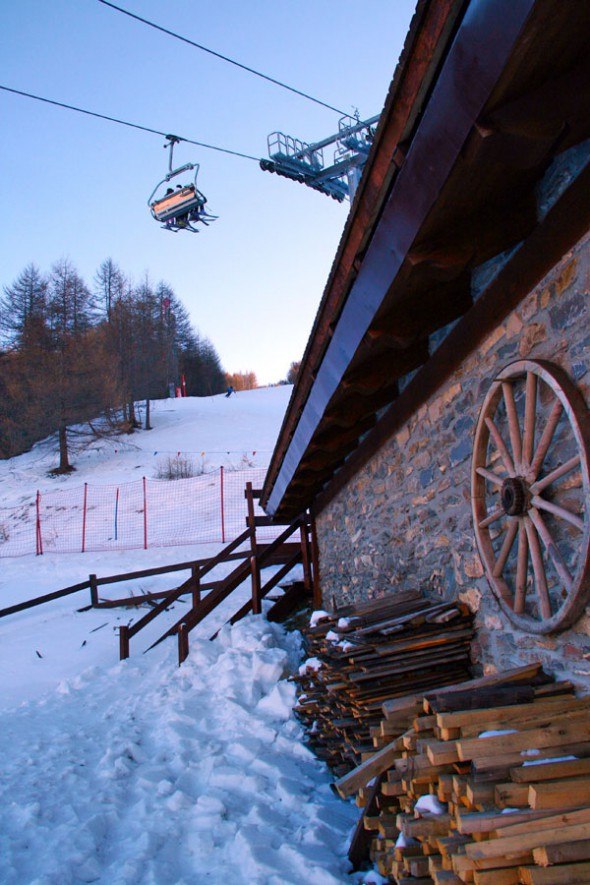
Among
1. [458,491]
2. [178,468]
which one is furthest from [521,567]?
[178,468]

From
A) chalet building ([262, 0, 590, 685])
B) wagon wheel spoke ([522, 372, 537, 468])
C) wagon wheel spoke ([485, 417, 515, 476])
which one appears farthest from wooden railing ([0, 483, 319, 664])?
wagon wheel spoke ([522, 372, 537, 468])

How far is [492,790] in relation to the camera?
6.66 feet

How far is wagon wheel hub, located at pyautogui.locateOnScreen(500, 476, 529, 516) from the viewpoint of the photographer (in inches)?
108

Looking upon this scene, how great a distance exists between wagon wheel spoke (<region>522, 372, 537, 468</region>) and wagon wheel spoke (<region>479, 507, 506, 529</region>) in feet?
1.17

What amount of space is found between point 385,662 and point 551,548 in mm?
1545

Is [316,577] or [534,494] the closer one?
[534,494]

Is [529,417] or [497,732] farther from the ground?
[529,417]

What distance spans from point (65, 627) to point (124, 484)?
40.9 feet

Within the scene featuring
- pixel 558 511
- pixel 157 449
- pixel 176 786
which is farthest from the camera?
pixel 157 449

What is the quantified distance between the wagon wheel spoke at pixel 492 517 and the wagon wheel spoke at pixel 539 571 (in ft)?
0.88

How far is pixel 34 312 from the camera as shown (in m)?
34.3

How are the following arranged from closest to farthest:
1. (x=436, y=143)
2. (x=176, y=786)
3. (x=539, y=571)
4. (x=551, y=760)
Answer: (x=436, y=143), (x=551, y=760), (x=539, y=571), (x=176, y=786)

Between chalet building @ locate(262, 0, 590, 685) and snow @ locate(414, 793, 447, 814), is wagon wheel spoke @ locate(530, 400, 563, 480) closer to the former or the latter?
chalet building @ locate(262, 0, 590, 685)

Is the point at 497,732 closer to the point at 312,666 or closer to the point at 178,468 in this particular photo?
the point at 312,666
